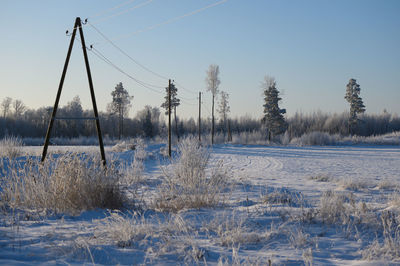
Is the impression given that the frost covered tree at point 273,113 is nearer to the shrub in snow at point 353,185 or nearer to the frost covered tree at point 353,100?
the frost covered tree at point 353,100

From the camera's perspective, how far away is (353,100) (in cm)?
4125

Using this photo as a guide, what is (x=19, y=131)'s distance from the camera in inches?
1800

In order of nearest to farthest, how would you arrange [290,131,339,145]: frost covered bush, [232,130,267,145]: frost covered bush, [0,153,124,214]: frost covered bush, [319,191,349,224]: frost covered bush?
[319,191,349,224]: frost covered bush → [0,153,124,214]: frost covered bush → [290,131,339,145]: frost covered bush → [232,130,267,145]: frost covered bush

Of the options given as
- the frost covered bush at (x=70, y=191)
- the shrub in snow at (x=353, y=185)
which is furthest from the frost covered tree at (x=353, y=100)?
the frost covered bush at (x=70, y=191)

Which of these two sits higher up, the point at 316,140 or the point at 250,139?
the point at 250,139

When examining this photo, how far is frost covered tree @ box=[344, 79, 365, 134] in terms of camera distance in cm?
4094

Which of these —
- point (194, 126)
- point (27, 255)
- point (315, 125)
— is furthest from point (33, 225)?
point (194, 126)

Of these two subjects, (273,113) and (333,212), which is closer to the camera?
(333,212)

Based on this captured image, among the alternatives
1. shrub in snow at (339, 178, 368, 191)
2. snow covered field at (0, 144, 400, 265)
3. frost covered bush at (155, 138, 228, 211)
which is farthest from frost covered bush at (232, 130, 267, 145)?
snow covered field at (0, 144, 400, 265)

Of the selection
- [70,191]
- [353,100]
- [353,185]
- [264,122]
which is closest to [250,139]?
[264,122]

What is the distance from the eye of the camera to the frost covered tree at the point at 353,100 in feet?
134

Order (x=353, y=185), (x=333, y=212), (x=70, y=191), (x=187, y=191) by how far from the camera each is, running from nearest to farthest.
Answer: (x=333, y=212) < (x=70, y=191) < (x=187, y=191) < (x=353, y=185)

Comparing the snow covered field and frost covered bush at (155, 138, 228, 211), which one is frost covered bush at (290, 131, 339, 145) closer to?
frost covered bush at (155, 138, 228, 211)

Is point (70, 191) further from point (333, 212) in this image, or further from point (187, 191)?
point (333, 212)
